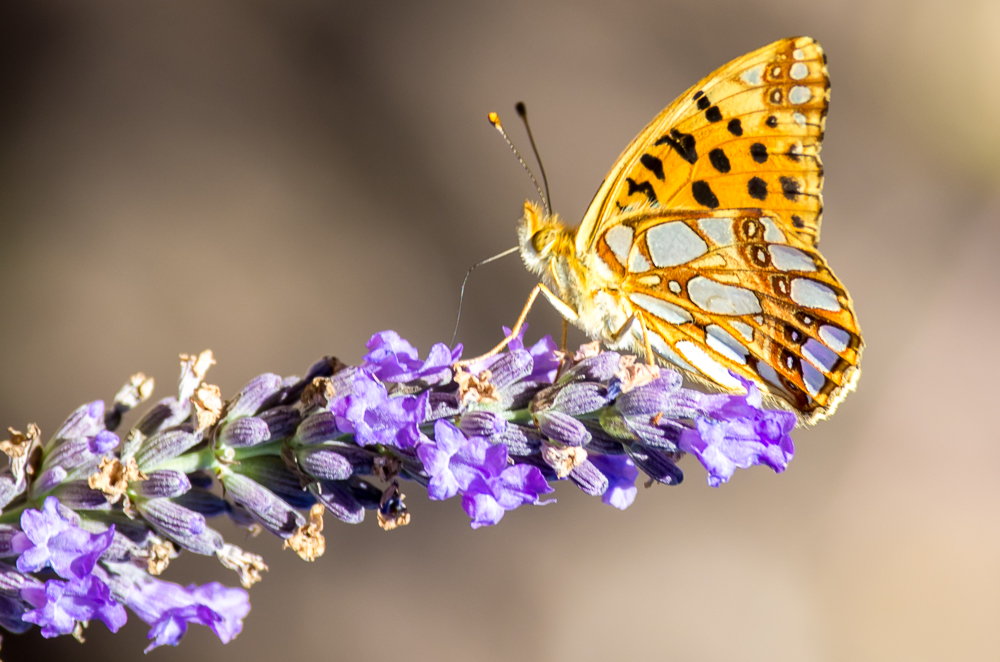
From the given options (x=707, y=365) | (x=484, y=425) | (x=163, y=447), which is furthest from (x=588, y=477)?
(x=163, y=447)

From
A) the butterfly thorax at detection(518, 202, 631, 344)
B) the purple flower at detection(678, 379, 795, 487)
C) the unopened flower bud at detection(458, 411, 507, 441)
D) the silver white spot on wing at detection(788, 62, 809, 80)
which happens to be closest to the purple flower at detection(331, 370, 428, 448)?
the unopened flower bud at detection(458, 411, 507, 441)

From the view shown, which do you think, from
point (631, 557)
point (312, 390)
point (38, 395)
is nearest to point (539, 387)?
point (312, 390)

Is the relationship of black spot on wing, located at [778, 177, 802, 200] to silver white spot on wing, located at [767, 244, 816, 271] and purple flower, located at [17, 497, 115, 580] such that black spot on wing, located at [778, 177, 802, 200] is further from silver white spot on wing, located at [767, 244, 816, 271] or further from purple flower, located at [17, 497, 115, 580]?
purple flower, located at [17, 497, 115, 580]

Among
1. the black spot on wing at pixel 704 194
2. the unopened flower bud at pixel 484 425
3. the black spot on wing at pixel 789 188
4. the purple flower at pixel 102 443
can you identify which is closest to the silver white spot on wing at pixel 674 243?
the black spot on wing at pixel 704 194

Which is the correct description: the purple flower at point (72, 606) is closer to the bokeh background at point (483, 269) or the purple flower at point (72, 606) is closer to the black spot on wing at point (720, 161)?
the black spot on wing at point (720, 161)

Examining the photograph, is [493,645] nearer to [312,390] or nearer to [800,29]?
[312,390]
